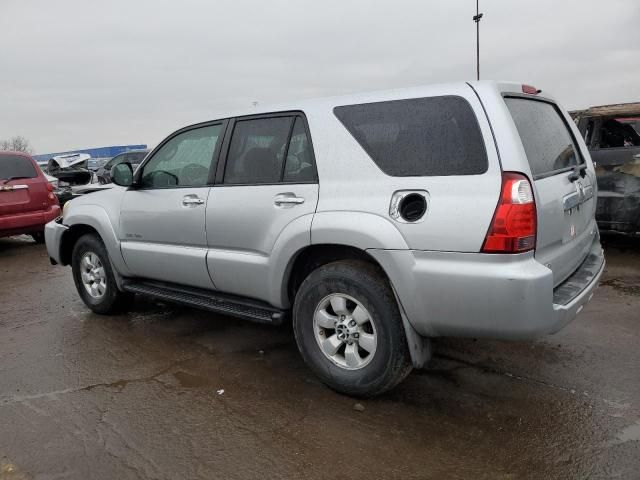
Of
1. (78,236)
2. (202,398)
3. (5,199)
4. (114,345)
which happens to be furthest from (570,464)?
(5,199)

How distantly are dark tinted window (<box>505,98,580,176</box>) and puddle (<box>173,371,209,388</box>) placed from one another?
2468 millimetres

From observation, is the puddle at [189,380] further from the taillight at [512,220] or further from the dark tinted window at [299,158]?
the taillight at [512,220]

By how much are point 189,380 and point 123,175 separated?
185 cm

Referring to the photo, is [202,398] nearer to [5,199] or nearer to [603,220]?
[603,220]

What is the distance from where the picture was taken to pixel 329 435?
2.82m

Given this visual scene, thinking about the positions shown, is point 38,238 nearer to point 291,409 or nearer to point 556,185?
point 291,409

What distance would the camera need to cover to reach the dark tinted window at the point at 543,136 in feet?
9.48

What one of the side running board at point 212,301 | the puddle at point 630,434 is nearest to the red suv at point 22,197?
the side running board at point 212,301

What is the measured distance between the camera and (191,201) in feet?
12.8

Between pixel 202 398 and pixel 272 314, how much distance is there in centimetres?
69

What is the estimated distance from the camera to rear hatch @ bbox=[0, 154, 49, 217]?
8.31 meters

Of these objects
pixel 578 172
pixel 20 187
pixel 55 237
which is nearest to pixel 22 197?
pixel 20 187

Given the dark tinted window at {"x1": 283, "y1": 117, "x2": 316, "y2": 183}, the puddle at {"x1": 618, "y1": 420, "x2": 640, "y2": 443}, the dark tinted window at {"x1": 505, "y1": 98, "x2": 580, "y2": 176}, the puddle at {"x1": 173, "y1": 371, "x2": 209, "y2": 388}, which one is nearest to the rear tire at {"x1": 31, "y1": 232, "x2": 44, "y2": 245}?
the puddle at {"x1": 173, "y1": 371, "x2": 209, "y2": 388}

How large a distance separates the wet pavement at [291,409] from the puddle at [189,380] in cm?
1
